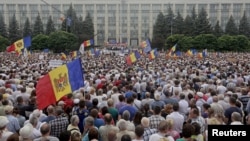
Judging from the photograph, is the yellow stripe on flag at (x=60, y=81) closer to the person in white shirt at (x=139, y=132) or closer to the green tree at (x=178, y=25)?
the person in white shirt at (x=139, y=132)

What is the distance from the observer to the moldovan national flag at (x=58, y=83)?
7.61 metres

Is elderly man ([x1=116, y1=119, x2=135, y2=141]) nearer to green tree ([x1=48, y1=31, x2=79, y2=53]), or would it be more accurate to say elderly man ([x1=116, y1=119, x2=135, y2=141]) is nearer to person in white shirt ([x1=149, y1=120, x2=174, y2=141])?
person in white shirt ([x1=149, y1=120, x2=174, y2=141])

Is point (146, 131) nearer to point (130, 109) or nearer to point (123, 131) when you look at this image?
point (123, 131)

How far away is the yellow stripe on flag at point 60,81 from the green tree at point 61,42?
4889 cm

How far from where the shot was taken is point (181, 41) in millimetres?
58312

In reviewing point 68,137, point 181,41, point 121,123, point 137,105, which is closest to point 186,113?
point 137,105

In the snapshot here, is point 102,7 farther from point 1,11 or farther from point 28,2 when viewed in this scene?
point 1,11

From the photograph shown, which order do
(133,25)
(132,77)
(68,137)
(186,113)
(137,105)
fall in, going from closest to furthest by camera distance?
(68,137) → (186,113) → (137,105) → (132,77) → (133,25)

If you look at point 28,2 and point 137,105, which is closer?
point 137,105

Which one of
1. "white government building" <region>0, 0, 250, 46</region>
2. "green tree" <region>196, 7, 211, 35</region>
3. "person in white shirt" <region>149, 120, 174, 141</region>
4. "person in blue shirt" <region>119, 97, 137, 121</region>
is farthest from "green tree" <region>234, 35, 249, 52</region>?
"person in white shirt" <region>149, 120, 174, 141</region>

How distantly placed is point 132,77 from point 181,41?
143 ft

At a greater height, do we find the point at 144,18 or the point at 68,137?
the point at 144,18

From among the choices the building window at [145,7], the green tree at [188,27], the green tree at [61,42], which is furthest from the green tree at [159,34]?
the building window at [145,7]

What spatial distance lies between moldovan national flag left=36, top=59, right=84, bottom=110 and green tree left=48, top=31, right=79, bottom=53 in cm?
4861
